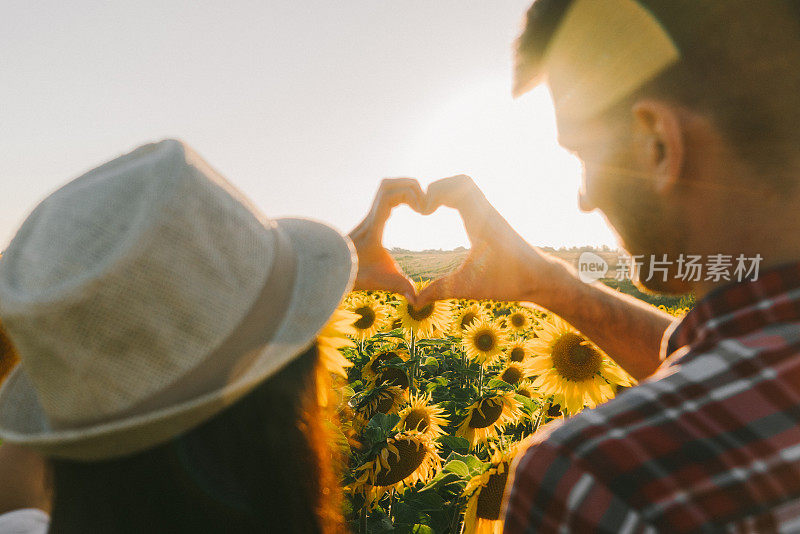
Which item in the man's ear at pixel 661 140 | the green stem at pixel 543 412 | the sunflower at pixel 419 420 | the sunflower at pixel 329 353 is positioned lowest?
the green stem at pixel 543 412

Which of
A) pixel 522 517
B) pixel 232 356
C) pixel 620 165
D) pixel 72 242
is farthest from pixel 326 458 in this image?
pixel 620 165

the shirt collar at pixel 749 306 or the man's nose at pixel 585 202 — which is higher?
the man's nose at pixel 585 202

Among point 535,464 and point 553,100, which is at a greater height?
point 553,100

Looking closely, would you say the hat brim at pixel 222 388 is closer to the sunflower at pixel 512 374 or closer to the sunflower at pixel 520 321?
the sunflower at pixel 512 374

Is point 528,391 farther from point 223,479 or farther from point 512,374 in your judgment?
point 223,479

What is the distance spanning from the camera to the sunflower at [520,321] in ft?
28.4

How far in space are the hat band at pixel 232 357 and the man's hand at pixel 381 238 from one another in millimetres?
1269

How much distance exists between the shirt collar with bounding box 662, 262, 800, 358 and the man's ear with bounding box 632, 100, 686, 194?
30cm

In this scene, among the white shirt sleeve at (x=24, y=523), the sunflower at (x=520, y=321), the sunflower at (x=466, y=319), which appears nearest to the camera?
the white shirt sleeve at (x=24, y=523)

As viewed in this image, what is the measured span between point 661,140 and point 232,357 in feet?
3.93

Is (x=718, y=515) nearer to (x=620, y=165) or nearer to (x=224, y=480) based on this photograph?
(x=620, y=165)

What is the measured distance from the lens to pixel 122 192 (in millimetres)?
1136

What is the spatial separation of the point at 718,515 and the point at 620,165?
87 centimetres

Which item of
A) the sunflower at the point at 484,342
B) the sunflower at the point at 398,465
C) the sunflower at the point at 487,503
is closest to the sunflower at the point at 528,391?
the sunflower at the point at 484,342
